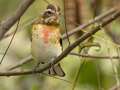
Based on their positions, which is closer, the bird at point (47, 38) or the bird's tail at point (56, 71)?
the bird at point (47, 38)

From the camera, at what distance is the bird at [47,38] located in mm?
2657

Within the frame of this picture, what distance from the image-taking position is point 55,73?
9.20 ft

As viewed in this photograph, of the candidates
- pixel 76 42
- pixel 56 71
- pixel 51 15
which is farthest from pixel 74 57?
pixel 76 42

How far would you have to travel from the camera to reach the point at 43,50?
9.32 ft

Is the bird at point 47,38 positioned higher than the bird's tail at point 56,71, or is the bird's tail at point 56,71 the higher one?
the bird at point 47,38

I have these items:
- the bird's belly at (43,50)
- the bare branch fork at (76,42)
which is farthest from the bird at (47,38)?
the bare branch fork at (76,42)

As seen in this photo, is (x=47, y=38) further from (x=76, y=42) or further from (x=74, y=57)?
(x=74, y=57)

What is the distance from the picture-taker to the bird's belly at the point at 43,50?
9.22 ft

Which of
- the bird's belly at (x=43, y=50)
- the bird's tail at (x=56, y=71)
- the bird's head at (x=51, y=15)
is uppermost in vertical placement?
the bird's head at (x=51, y=15)

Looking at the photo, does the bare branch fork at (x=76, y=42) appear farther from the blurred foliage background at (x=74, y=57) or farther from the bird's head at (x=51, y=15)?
the blurred foliage background at (x=74, y=57)

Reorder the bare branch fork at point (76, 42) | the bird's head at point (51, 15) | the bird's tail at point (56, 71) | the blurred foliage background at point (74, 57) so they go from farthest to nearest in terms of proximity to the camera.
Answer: the blurred foliage background at point (74, 57) → the bird's tail at point (56, 71) → the bird's head at point (51, 15) → the bare branch fork at point (76, 42)

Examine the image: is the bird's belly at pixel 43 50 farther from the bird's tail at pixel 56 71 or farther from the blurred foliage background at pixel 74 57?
the blurred foliage background at pixel 74 57

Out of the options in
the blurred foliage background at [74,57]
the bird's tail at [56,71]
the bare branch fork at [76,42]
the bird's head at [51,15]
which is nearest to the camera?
the bare branch fork at [76,42]

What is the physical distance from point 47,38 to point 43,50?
9 centimetres
